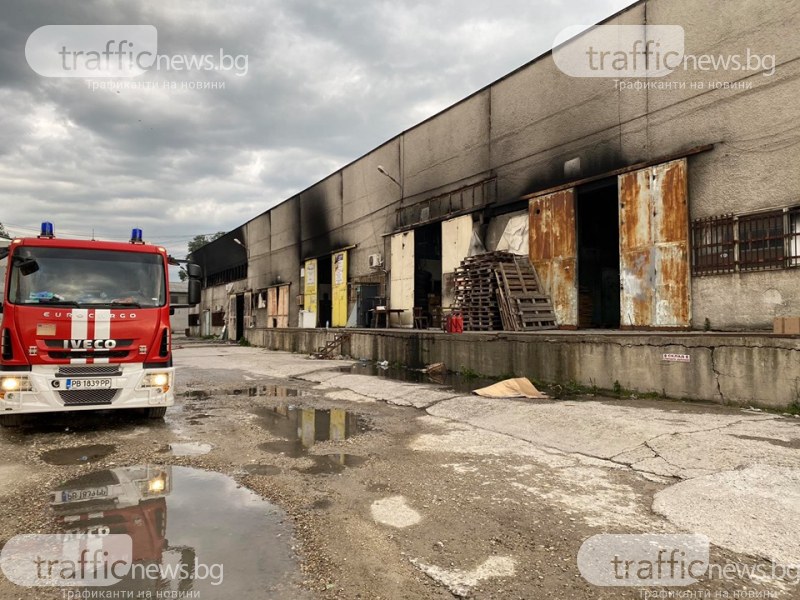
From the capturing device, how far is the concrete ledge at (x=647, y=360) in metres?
6.67

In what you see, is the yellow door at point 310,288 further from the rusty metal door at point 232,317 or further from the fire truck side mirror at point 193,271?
the fire truck side mirror at point 193,271

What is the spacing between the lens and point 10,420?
20.2 ft

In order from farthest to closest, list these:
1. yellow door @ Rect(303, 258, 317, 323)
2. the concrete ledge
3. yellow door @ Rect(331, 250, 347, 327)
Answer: yellow door @ Rect(303, 258, 317, 323) → yellow door @ Rect(331, 250, 347, 327) → the concrete ledge

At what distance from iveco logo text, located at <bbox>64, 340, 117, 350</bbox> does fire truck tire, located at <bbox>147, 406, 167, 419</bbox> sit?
50.7 inches

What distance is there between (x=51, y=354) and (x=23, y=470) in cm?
172

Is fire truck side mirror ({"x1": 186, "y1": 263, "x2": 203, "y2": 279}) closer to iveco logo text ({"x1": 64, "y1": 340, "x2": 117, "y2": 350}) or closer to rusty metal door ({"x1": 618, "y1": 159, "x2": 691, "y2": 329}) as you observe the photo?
iveco logo text ({"x1": 64, "y1": 340, "x2": 117, "y2": 350})

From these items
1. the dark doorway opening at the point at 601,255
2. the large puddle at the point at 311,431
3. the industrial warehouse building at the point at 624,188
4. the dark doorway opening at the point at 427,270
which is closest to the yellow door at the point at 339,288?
the industrial warehouse building at the point at 624,188

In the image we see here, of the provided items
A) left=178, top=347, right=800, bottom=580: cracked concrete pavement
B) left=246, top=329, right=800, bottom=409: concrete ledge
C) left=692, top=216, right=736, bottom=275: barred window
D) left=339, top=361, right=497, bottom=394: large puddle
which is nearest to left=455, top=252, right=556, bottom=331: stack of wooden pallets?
left=246, top=329, right=800, bottom=409: concrete ledge

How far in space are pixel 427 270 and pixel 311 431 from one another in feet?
42.5

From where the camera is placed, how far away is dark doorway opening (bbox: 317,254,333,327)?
83.3ft

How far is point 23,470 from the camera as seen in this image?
178 inches

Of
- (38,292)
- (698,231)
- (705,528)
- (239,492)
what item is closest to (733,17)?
(698,231)

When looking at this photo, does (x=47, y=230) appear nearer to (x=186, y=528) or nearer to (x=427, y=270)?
(x=186, y=528)

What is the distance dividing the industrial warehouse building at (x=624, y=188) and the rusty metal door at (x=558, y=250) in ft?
0.12
